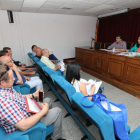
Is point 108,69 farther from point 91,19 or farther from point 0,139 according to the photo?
point 91,19

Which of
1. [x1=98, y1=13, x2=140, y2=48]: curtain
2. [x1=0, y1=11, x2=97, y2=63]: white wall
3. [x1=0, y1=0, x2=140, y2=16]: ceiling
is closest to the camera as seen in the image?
[x1=0, y1=0, x2=140, y2=16]: ceiling

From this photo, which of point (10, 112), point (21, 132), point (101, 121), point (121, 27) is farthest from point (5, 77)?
point (121, 27)

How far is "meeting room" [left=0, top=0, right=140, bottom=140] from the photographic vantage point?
853mm

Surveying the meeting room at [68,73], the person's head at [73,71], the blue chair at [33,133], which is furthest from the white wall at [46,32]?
the blue chair at [33,133]

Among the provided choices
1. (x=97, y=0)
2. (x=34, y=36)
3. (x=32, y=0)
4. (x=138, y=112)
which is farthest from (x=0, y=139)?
(x=34, y=36)

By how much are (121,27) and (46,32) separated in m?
3.66

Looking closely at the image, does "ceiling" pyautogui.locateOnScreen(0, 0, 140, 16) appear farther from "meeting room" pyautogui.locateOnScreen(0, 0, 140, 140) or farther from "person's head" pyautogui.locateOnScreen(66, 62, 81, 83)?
"person's head" pyautogui.locateOnScreen(66, 62, 81, 83)

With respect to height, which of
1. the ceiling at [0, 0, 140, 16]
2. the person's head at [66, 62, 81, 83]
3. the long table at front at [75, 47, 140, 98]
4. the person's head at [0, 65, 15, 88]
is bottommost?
the long table at front at [75, 47, 140, 98]

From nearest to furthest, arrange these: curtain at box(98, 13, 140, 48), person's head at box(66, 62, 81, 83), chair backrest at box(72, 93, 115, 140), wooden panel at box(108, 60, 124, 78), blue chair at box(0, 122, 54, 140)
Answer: chair backrest at box(72, 93, 115, 140) < blue chair at box(0, 122, 54, 140) < person's head at box(66, 62, 81, 83) < wooden panel at box(108, 60, 124, 78) < curtain at box(98, 13, 140, 48)

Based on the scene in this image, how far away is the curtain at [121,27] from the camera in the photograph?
14.4 feet

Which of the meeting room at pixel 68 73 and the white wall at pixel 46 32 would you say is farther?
the white wall at pixel 46 32

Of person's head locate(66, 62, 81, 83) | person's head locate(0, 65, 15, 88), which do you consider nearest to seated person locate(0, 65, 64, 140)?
person's head locate(0, 65, 15, 88)

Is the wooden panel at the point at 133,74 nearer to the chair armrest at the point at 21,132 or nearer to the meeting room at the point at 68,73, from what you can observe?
the meeting room at the point at 68,73

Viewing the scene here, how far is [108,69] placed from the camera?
3.06 meters
